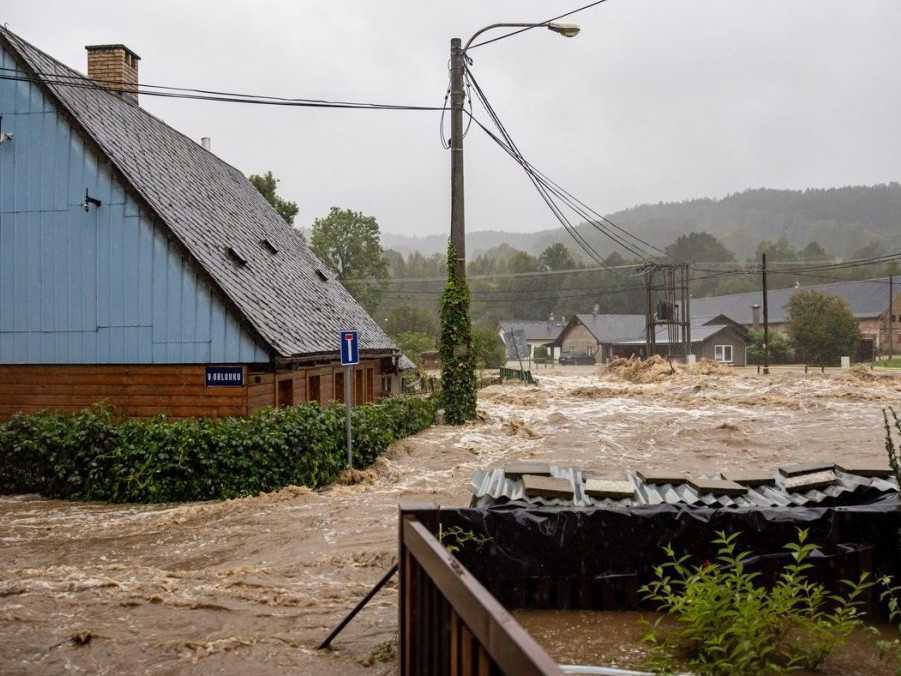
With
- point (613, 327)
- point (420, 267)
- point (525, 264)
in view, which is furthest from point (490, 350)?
point (420, 267)

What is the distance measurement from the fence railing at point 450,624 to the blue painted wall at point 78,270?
36.7 feet

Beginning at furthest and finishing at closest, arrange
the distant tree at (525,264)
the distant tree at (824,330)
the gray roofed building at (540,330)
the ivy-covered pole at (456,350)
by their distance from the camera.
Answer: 1. the distant tree at (525,264)
2. the gray roofed building at (540,330)
3. the distant tree at (824,330)
4. the ivy-covered pole at (456,350)

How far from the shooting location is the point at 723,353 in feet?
245

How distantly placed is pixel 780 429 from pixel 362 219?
49.0 m

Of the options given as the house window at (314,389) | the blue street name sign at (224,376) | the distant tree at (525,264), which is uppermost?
the distant tree at (525,264)

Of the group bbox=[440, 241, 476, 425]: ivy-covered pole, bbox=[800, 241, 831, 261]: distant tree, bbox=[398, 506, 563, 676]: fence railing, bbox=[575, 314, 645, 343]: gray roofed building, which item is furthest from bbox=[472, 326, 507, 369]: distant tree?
bbox=[800, 241, 831, 261]: distant tree

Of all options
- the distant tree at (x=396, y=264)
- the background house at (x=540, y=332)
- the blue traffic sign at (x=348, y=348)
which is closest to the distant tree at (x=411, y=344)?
the blue traffic sign at (x=348, y=348)

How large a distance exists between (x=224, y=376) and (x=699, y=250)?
426 ft

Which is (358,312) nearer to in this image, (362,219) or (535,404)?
(535,404)

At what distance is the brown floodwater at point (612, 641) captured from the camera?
5.30 meters

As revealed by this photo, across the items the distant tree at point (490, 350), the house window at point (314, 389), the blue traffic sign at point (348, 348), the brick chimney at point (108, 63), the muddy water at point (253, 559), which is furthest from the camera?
the distant tree at point (490, 350)

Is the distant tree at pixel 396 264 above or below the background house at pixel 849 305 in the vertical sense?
above

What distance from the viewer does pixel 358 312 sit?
26.4 meters

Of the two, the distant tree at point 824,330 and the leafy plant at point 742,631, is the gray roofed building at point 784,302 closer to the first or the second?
the distant tree at point 824,330
